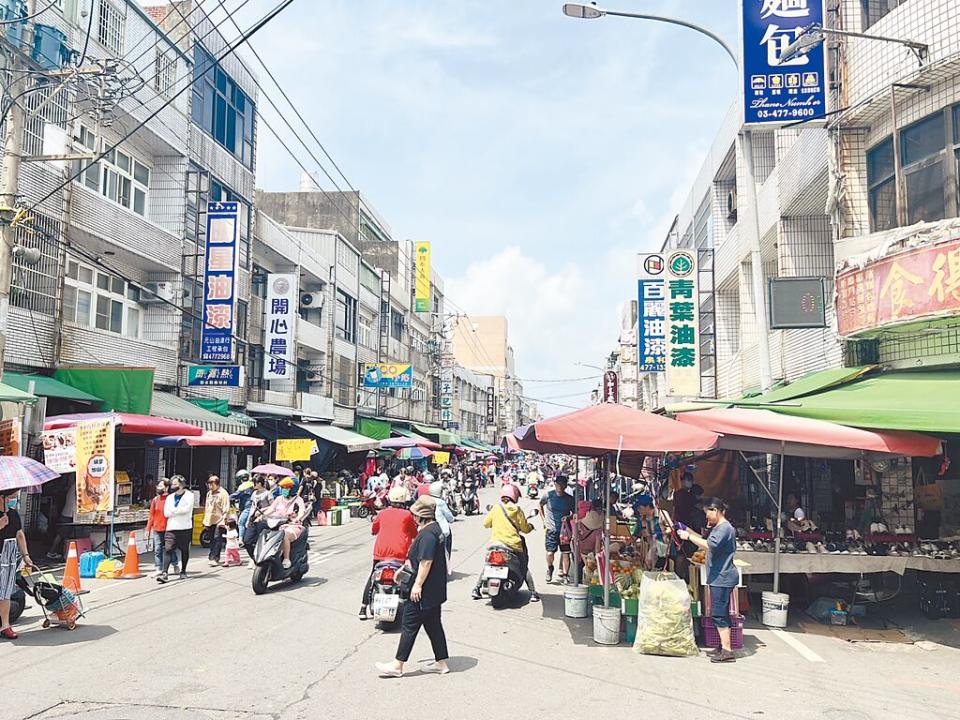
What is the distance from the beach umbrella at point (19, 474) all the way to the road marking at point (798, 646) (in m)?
8.37

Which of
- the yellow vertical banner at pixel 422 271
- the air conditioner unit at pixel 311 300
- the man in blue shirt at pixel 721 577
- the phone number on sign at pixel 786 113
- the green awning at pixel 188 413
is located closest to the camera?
the man in blue shirt at pixel 721 577

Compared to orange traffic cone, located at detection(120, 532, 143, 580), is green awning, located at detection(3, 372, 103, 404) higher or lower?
higher

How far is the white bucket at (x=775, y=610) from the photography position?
32.2 ft

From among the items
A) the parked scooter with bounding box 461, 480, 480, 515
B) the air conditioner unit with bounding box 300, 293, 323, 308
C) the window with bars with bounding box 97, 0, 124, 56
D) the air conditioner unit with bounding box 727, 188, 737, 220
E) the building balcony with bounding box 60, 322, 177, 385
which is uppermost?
the window with bars with bounding box 97, 0, 124, 56

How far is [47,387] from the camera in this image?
1588 cm

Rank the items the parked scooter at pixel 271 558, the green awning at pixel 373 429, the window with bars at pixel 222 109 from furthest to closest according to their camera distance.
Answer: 1. the green awning at pixel 373 429
2. the window with bars at pixel 222 109
3. the parked scooter at pixel 271 558

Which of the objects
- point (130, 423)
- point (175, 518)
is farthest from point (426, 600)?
point (130, 423)

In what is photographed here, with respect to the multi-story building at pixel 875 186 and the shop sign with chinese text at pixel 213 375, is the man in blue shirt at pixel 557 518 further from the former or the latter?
the shop sign with chinese text at pixel 213 375

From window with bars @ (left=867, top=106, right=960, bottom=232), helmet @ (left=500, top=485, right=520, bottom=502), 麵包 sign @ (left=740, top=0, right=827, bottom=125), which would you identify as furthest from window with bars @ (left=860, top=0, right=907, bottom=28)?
helmet @ (left=500, top=485, right=520, bottom=502)

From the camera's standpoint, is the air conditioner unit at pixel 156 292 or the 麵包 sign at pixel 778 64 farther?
the air conditioner unit at pixel 156 292

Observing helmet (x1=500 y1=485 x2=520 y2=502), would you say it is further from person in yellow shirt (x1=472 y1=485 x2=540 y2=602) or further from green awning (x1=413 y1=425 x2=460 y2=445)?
green awning (x1=413 y1=425 x2=460 y2=445)

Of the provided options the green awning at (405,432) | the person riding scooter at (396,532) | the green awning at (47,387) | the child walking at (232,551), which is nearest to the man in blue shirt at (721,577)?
the person riding scooter at (396,532)

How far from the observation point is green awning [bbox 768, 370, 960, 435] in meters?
9.04

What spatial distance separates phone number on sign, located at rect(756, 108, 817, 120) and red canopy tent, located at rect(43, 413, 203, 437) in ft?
40.8
